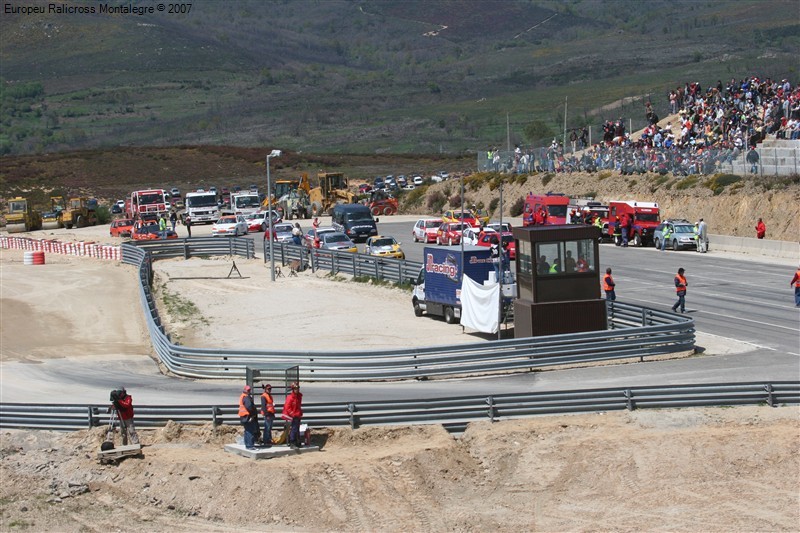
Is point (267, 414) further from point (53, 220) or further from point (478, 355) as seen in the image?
point (53, 220)

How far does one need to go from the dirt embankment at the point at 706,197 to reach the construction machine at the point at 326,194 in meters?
13.3

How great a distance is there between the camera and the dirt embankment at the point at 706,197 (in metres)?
52.7

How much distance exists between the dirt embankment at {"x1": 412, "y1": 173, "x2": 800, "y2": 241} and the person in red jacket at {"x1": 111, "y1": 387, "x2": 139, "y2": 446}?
3621cm

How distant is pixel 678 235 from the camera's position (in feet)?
171

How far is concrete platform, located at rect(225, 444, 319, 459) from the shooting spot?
834 inches

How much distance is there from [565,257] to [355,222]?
33228 millimetres

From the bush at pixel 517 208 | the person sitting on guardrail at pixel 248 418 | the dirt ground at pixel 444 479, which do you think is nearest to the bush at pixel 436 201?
the bush at pixel 517 208

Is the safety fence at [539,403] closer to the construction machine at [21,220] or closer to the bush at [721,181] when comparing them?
the bush at [721,181]

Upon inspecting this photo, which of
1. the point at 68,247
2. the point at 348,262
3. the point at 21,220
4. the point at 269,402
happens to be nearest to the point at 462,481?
the point at 269,402

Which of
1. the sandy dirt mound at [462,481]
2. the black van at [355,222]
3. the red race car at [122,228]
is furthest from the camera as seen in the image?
the red race car at [122,228]

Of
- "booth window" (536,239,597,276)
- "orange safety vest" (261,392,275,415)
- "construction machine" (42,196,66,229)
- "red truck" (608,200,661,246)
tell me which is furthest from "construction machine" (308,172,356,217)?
"orange safety vest" (261,392,275,415)

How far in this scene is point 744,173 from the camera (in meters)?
56.9

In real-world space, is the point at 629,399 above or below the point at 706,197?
below

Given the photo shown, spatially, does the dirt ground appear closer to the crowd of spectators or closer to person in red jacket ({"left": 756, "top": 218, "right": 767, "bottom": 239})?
person in red jacket ({"left": 756, "top": 218, "right": 767, "bottom": 239})
